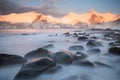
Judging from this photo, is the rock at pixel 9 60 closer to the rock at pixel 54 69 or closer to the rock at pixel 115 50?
the rock at pixel 54 69

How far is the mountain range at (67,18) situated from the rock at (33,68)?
1.50 meters

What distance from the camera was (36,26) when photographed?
3102 mm

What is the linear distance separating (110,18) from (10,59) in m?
2.65

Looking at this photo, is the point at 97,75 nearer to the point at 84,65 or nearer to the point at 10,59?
the point at 84,65

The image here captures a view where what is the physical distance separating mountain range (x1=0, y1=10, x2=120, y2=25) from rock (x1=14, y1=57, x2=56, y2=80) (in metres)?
1.50

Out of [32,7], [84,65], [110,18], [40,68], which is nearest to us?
[40,68]

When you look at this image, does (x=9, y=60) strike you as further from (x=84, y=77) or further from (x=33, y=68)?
(x=84, y=77)

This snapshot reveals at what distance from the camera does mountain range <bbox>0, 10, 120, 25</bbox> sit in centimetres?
276

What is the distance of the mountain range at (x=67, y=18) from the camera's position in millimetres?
2764

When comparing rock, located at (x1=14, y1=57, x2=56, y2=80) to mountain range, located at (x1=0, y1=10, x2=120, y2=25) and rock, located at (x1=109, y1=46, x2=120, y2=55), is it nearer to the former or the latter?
rock, located at (x1=109, y1=46, x2=120, y2=55)

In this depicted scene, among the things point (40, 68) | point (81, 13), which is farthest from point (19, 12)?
point (40, 68)

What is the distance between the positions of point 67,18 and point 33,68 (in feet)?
6.39

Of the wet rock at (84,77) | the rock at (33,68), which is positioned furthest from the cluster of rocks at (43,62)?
the wet rock at (84,77)

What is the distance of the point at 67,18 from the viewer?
310 centimetres
